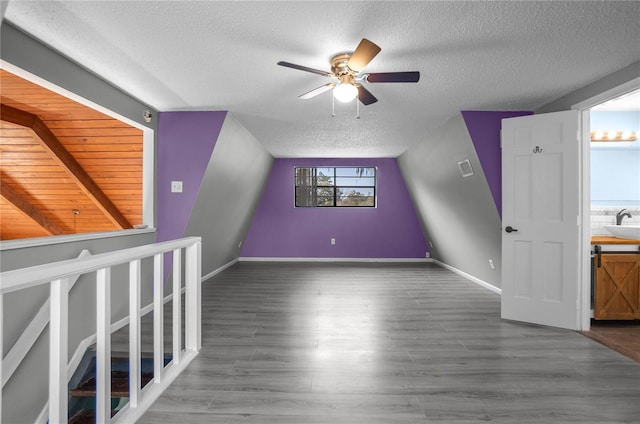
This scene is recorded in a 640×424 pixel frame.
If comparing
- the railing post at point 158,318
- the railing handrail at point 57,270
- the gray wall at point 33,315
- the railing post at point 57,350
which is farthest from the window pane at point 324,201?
the railing post at point 57,350

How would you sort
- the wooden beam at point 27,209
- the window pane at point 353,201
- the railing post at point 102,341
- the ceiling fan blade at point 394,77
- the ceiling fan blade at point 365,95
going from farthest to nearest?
1. the window pane at point 353,201
2. the wooden beam at point 27,209
3. the ceiling fan blade at point 365,95
4. the ceiling fan blade at point 394,77
5. the railing post at point 102,341

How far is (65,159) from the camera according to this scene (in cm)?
385

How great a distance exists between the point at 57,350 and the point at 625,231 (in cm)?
481

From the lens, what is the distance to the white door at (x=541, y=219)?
9.80 ft

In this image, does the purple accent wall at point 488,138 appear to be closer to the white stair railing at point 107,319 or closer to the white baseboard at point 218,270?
the white stair railing at point 107,319

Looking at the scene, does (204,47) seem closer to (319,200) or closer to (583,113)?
(583,113)

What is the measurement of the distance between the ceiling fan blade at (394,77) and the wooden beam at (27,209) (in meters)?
5.06

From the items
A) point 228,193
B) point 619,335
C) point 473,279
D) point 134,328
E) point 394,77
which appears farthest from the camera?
point 473,279

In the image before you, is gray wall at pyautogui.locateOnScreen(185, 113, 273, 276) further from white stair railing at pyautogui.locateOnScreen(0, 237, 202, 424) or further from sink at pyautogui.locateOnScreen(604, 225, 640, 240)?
sink at pyautogui.locateOnScreen(604, 225, 640, 240)

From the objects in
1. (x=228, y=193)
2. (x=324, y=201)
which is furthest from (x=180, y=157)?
(x=324, y=201)

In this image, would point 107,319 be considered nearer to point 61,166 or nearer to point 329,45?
point 329,45

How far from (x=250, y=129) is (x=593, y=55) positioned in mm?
3567

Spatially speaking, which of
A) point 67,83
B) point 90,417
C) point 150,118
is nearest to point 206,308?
point 90,417

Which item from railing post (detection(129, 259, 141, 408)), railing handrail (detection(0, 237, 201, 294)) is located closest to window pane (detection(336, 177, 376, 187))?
railing handrail (detection(0, 237, 201, 294))
